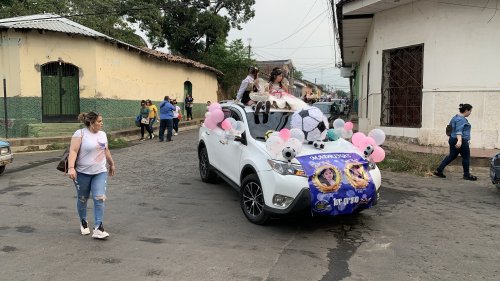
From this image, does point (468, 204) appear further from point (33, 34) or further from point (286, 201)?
point (33, 34)

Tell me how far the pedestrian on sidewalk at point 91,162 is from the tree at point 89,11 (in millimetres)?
21606

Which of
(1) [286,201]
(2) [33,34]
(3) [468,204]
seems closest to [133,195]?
(1) [286,201]

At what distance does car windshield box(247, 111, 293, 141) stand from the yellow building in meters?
10.5

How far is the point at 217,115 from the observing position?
284 inches

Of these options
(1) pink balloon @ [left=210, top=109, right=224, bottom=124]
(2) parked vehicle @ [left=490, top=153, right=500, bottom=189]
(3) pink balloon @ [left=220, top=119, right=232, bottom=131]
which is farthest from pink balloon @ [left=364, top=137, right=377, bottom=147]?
(2) parked vehicle @ [left=490, top=153, right=500, bottom=189]

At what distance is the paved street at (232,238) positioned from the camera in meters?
4.21

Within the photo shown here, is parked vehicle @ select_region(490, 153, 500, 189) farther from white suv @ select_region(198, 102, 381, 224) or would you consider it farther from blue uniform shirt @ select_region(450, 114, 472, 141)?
white suv @ select_region(198, 102, 381, 224)

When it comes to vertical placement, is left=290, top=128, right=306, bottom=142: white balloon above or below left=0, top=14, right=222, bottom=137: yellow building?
below

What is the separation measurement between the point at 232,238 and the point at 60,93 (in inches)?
482

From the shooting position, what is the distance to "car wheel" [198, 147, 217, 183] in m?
8.19

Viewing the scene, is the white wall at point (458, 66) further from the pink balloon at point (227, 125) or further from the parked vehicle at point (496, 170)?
the pink balloon at point (227, 125)

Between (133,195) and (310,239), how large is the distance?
140 inches

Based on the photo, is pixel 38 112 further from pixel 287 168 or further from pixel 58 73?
pixel 287 168

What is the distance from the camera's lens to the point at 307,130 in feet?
19.1
